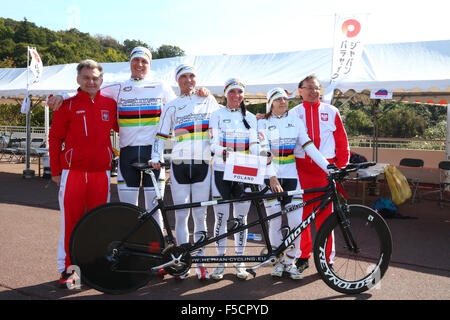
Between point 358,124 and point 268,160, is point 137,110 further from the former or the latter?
point 358,124

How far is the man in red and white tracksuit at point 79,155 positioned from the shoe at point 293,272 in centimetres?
191

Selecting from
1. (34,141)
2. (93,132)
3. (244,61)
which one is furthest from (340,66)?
(34,141)

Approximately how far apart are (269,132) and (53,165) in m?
2.03

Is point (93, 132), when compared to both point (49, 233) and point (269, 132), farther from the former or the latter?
point (49, 233)

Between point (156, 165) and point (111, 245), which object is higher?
point (156, 165)

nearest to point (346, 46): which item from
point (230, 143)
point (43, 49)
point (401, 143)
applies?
point (230, 143)

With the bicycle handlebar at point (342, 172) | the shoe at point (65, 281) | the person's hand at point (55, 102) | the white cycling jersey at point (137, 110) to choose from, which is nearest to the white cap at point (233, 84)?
the white cycling jersey at point (137, 110)

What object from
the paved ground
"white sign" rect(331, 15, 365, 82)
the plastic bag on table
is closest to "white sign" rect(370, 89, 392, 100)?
"white sign" rect(331, 15, 365, 82)

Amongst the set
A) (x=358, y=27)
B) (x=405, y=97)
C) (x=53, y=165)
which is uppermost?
(x=358, y=27)

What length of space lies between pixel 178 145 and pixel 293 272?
1.67m

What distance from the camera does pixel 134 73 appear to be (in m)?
3.96

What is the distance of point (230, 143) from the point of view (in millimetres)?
3615

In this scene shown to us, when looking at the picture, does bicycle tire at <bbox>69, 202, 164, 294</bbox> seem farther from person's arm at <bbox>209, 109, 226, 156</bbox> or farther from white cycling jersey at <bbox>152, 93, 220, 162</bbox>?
person's arm at <bbox>209, 109, 226, 156</bbox>

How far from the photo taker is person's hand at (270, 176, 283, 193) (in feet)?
11.8
